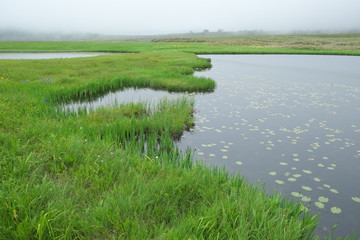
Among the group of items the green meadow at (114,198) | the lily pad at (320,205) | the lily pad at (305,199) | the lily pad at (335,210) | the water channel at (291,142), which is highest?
the green meadow at (114,198)

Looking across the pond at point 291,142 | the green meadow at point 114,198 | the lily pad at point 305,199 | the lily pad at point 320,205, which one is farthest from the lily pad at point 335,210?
the green meadow at point 114,198

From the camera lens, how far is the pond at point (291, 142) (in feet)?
17.4

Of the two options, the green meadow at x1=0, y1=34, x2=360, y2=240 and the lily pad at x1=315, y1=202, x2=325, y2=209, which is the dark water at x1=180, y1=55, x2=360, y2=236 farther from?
the green meadow at x1=0, y1=34, x2=360, y2=240

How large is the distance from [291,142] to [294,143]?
0.34ft

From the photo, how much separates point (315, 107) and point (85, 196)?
11.8 meters

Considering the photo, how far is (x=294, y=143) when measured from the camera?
7953mm

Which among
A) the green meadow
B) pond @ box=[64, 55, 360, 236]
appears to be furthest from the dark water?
the green meadow

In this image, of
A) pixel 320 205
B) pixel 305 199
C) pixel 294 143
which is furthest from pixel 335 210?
pixel 294 143

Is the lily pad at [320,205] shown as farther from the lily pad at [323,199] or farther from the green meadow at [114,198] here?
the green meadow at [114,198]

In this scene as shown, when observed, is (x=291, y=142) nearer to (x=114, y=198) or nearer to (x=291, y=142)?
(x=291, y=142)

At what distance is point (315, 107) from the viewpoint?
494 inches

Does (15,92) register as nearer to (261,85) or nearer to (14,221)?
(14,221)

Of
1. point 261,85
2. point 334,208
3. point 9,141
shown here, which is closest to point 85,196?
point 9,141

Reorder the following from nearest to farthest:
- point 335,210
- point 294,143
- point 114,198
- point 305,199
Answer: point 114,198
point 335,210
point 305,199
point 294,143
